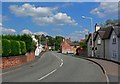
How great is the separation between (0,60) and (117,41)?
29932 mm

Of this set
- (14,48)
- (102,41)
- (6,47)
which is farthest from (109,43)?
(6,47)

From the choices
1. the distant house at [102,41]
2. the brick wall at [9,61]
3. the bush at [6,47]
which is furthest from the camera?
the distant house at [102,41]

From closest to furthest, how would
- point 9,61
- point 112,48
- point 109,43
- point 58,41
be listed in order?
point 9,61
point 112,48
point 109,43
point 58,41

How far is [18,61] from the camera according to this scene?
33188mm

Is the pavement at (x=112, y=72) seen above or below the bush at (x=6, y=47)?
below

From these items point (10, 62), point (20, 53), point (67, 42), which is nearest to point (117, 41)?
point (20, 53)

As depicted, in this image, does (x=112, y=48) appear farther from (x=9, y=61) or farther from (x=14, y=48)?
(x=9, y=61)

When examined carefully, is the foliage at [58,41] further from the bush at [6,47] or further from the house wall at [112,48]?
the bush at [6,47]

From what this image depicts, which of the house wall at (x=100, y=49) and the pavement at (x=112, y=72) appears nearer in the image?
the pavement at (x=112, y=72)

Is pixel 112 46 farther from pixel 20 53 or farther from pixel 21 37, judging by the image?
pixel 20 53

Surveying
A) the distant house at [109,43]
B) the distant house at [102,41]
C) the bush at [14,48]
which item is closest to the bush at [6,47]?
the bush at [14,48]

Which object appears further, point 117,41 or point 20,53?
point 117,41

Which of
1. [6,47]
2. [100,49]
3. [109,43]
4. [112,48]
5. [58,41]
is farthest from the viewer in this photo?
[58,41]

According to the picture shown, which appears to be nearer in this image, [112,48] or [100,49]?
[112,48]
